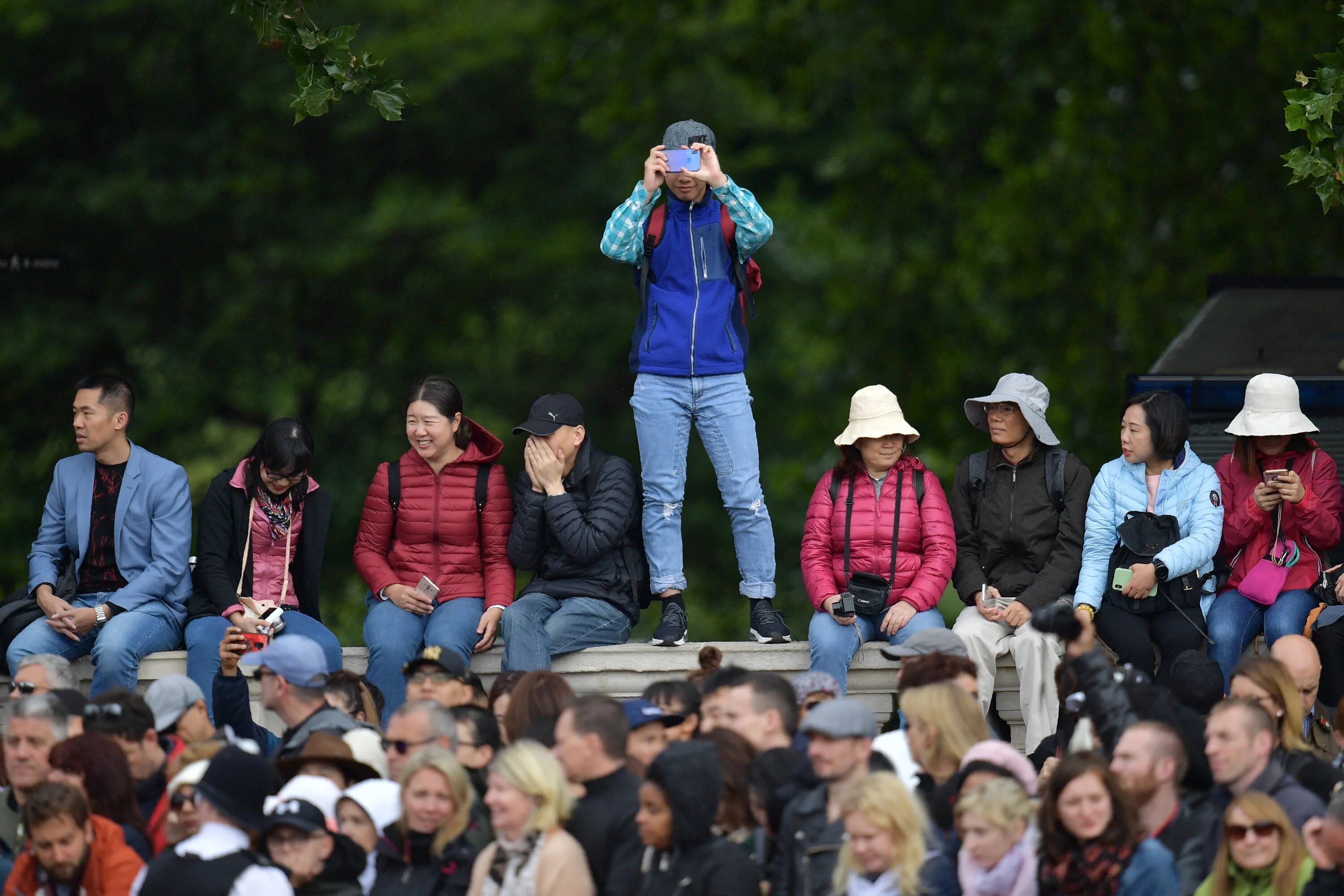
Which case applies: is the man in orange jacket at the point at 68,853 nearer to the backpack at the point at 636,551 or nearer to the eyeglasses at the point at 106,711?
the eyeglasses at the point at 106,711

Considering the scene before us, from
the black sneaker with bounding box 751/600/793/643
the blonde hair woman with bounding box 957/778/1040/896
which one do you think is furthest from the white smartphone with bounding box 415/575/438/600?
the blonde hair woman with bounding box 957/778/1040/896

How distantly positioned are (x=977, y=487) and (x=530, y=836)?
11.1 ft

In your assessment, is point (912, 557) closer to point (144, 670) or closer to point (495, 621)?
point (495, 621)

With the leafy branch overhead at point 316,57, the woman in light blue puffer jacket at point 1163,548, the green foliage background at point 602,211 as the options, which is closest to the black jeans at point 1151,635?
the woman in light blue puffer jacket at point 1163,548

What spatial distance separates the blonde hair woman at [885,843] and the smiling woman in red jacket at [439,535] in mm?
2976

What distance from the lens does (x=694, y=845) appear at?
5.76 m

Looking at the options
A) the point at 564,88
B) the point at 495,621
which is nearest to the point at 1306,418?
the point at 495,621

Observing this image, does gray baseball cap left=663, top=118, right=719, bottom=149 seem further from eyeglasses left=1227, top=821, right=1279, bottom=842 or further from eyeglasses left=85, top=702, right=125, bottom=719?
eyeglasses left=1227, top=821, right=1279, bottom=842

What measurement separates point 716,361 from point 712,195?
694 millimetres

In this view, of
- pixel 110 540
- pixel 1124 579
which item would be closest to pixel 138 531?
pixel 110 540

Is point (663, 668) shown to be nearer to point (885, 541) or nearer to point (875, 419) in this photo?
point (885, 541)

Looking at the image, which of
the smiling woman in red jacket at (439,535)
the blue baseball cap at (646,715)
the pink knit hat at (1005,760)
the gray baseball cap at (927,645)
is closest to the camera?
the pink knit hat at (1005,760)

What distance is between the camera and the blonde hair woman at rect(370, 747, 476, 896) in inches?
235

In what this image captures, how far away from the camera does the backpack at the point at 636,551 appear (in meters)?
8.45
